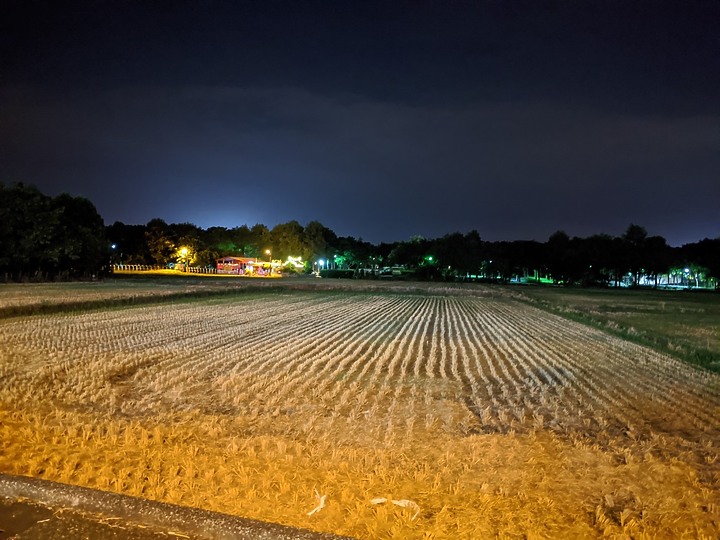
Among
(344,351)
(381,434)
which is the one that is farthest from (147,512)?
(344,351)

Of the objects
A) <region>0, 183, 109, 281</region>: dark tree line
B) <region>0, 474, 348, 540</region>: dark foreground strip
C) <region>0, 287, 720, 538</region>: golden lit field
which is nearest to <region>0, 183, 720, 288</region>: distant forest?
<region>0, 183, 109, 281</region>: dark tree line

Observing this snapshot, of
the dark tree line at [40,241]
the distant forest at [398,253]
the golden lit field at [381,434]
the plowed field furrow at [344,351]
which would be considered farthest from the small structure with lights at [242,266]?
the golden lit field at [381,434]

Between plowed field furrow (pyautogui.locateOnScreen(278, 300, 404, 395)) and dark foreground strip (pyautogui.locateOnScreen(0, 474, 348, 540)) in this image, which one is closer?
dark foreground strip (pyautogui.locateOnScreen(0, 474, 348, 540))

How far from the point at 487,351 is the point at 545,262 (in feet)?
363

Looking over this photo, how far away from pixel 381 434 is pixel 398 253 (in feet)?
428

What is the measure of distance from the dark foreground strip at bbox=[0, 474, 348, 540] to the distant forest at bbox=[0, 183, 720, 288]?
188 feet

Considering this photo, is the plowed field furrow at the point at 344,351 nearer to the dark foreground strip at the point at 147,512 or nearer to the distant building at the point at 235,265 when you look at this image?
the dark foreground strip at the point at 147,512

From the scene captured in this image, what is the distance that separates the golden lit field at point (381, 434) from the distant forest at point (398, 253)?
50.9 m

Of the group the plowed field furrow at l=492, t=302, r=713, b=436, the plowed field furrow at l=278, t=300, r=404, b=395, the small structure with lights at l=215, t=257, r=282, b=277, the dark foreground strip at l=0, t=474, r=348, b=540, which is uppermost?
the small structure with lights at l=215, t=257, r=282, b=277

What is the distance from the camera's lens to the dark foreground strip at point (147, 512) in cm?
386

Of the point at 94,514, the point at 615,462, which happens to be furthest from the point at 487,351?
the point at 94,514

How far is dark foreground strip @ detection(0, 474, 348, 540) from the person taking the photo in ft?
12.6

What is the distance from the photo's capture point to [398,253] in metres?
137

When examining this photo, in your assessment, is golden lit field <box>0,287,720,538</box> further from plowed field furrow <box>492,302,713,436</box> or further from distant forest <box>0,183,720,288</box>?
distant forest <box>0,183,720,288</box>
